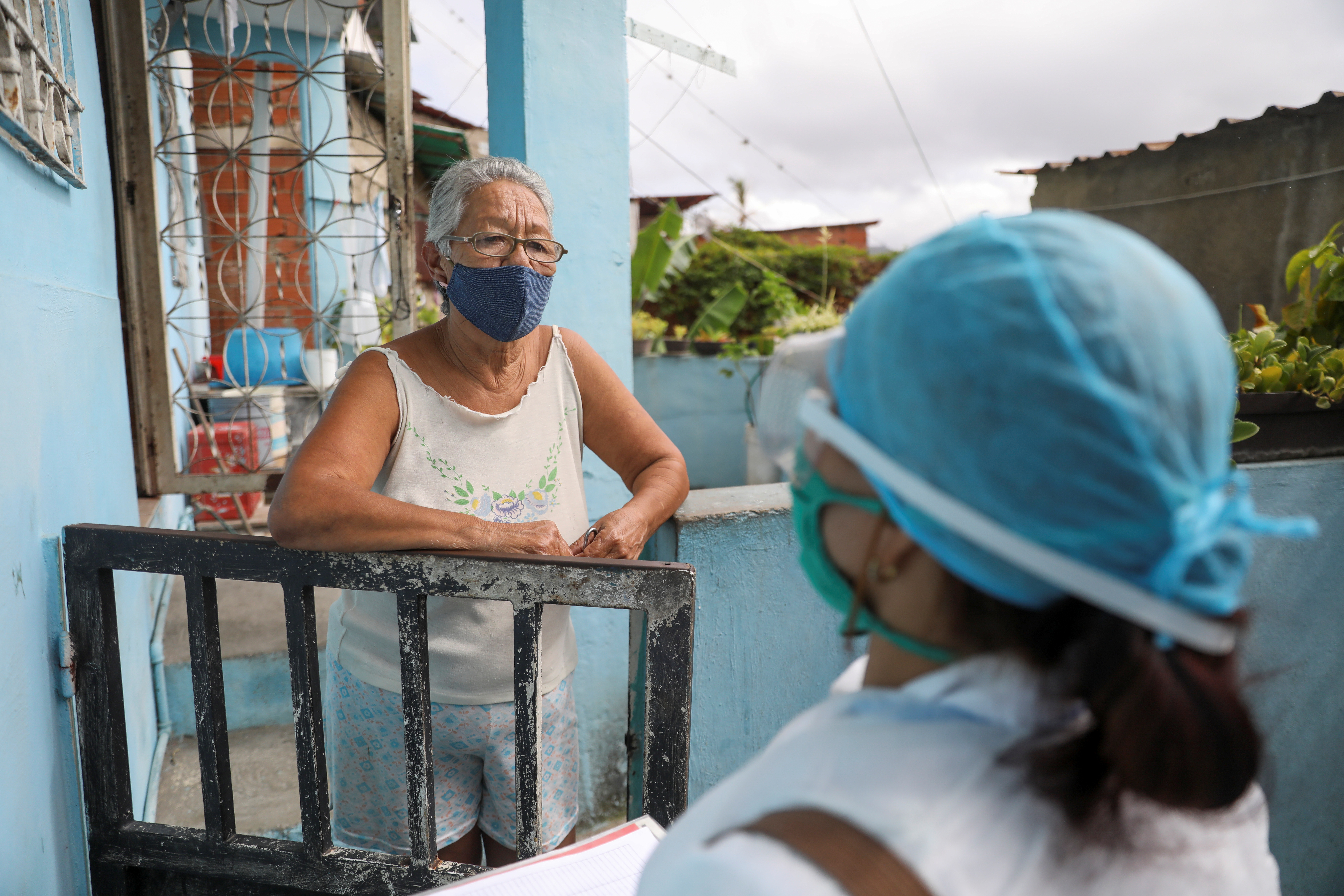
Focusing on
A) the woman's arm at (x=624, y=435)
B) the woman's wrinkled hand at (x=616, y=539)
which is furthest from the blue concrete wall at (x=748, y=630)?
the woman's wrinkled hand at (x=616, y=539)

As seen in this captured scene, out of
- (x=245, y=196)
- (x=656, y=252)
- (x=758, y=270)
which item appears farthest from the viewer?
(x=758, y=270)

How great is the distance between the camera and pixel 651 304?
55.5 feet

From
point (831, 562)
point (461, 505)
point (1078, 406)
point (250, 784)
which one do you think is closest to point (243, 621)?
point (250, 784)

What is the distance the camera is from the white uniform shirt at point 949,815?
20.3 inches

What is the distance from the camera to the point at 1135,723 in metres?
0.52

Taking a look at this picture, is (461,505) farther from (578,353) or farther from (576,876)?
(576,876)

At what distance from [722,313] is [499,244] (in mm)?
7225

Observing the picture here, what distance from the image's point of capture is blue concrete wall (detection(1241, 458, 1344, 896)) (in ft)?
7.93

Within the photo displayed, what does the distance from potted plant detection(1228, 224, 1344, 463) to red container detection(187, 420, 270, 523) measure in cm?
378

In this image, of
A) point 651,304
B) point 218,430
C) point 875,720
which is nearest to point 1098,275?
point 875,720

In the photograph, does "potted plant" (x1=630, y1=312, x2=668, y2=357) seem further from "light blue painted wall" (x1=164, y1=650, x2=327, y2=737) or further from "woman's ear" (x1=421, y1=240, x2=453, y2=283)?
"woman's ear" (x1=421, y1=240, x2=453, y2=283)

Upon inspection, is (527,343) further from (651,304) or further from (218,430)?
(651,304)

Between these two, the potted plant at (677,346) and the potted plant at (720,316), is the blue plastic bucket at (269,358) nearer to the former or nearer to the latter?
the potted plant at (677,346)

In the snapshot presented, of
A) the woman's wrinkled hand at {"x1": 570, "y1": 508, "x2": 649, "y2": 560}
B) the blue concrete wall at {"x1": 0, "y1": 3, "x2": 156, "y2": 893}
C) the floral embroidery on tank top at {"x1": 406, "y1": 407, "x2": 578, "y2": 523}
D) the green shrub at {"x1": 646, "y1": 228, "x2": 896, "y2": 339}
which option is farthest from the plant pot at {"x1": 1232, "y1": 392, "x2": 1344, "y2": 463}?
the green shrub at {"x1": 646, "y1": 228, "x2": 896, "y2": 339}
